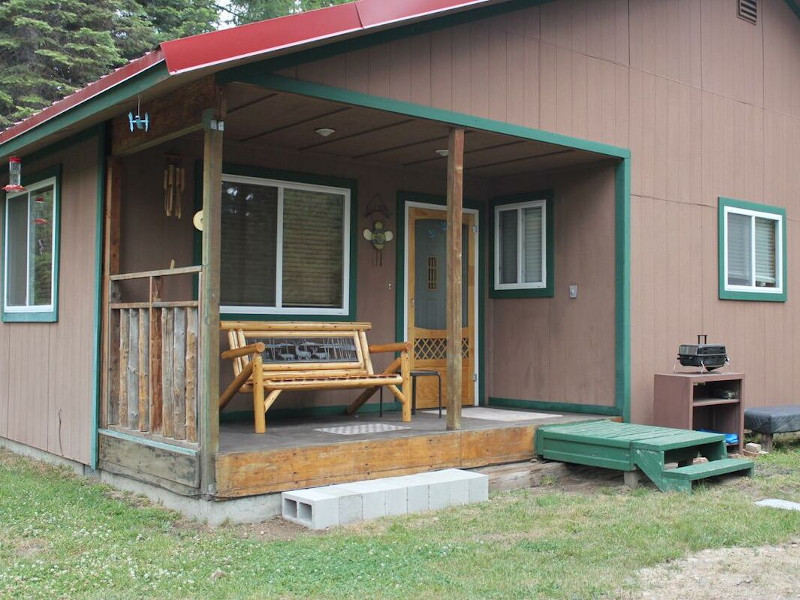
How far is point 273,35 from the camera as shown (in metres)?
4.90

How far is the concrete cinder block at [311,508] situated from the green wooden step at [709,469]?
7.71 feet

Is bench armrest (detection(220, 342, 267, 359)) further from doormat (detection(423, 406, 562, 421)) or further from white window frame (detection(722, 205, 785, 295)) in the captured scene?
white window frame (detection(722, 205, 785, 295))

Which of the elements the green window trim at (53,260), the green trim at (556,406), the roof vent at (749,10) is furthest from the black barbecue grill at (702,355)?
the green window trim at (53,260)

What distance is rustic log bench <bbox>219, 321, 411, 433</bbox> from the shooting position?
6070mm

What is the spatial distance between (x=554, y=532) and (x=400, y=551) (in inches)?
37.1

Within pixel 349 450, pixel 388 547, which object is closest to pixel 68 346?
pixel 349 450

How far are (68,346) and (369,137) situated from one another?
278 centimetres

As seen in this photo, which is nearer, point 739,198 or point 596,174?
point 596,174

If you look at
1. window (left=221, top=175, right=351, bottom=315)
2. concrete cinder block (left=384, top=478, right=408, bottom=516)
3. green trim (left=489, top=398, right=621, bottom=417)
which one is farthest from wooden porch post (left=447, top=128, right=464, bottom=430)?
green trim (left=489, top=398, right=621, bottom=417)

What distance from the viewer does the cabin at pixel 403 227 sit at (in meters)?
5.50

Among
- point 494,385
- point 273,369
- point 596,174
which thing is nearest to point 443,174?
point 596,174

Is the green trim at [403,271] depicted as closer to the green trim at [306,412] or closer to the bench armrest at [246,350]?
the green trim at [306,412]

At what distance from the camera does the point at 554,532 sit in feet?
16.3

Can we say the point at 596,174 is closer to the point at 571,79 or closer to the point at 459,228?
the point at 571,79
